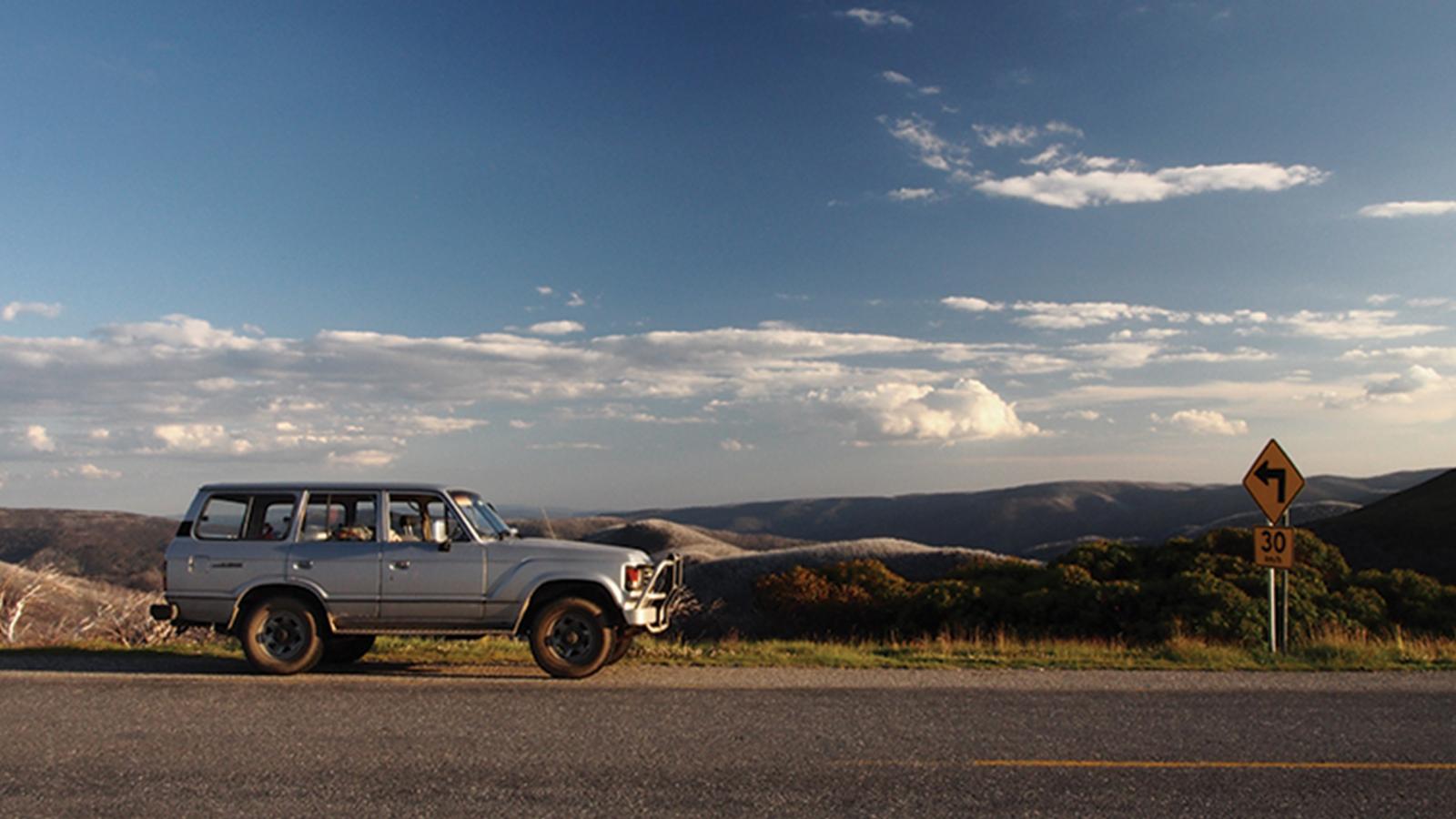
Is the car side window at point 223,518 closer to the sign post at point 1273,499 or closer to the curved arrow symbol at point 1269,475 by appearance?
the sign post at point 1273,499

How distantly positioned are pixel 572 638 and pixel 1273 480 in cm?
1120

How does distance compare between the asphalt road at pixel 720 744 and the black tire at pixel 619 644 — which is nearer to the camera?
the asphalt road at pixel 720 744

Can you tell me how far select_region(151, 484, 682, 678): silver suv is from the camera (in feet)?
37.5

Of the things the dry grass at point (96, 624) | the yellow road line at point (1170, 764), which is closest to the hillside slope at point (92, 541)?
the dry grass at point (96, 624)

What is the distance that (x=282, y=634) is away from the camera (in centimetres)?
1166

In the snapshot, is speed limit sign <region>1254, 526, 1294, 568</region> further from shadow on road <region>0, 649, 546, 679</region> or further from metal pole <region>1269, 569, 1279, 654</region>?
shadow on road <region>0, 649, 546, 679</region>

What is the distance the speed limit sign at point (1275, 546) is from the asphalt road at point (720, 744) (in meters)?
4.09

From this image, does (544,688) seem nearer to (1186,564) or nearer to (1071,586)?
(1071,586)

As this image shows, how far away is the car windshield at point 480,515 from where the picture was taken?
1180 centimetres

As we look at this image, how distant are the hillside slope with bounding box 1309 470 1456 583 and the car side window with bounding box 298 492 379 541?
55432 millimetres

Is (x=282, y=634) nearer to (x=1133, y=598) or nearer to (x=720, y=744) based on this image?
(x=720, y=744)

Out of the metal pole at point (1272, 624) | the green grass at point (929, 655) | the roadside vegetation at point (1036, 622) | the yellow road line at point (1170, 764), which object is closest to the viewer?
the yellow road line at point (1170, 764)

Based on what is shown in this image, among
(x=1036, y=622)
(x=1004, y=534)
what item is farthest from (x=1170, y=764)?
(x=1004, y=534)

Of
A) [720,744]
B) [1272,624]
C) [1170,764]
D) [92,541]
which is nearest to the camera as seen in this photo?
[1170,764]
